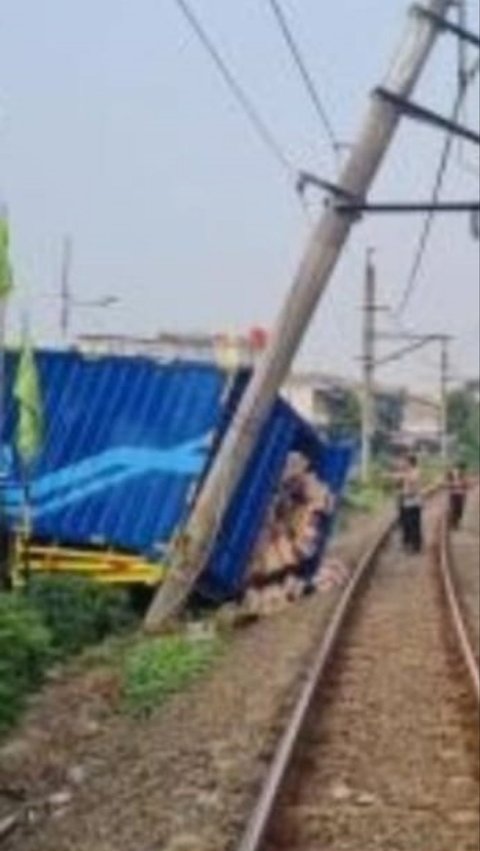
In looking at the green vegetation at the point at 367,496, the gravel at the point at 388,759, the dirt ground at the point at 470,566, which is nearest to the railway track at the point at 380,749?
the gravel at the point at 388,759

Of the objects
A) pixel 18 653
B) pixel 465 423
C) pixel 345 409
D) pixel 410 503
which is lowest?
pixel 18 653

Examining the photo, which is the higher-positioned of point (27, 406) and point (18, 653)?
point (27, 406)

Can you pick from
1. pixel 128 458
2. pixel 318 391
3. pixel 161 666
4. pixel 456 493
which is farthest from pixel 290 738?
pixel 318 391

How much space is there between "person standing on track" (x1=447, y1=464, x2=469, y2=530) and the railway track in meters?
21.7

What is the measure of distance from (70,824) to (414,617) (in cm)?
1500

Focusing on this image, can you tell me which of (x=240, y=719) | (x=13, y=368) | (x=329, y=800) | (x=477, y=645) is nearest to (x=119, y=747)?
(x=240, y=719)

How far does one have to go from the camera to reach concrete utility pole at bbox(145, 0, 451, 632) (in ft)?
81.4

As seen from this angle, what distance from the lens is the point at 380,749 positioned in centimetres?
1483

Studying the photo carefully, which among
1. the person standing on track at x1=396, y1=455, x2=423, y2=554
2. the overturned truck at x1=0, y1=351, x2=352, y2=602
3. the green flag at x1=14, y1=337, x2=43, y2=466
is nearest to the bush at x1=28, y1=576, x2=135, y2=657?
the overturned truck at x1=0, y1=351, x2=352, y2=602

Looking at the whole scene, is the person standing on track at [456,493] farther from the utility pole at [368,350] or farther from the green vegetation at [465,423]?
the green vegetation at [465,423]

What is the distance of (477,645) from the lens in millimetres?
22047

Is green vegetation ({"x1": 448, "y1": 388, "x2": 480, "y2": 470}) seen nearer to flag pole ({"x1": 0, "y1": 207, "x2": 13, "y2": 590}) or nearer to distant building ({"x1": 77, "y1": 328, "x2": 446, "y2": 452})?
distant building ({"x1": 77, "y1": 328, "x2": 446, "y2": 452})

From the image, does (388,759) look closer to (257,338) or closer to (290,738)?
(290,738)

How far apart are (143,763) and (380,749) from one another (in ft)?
5.44
